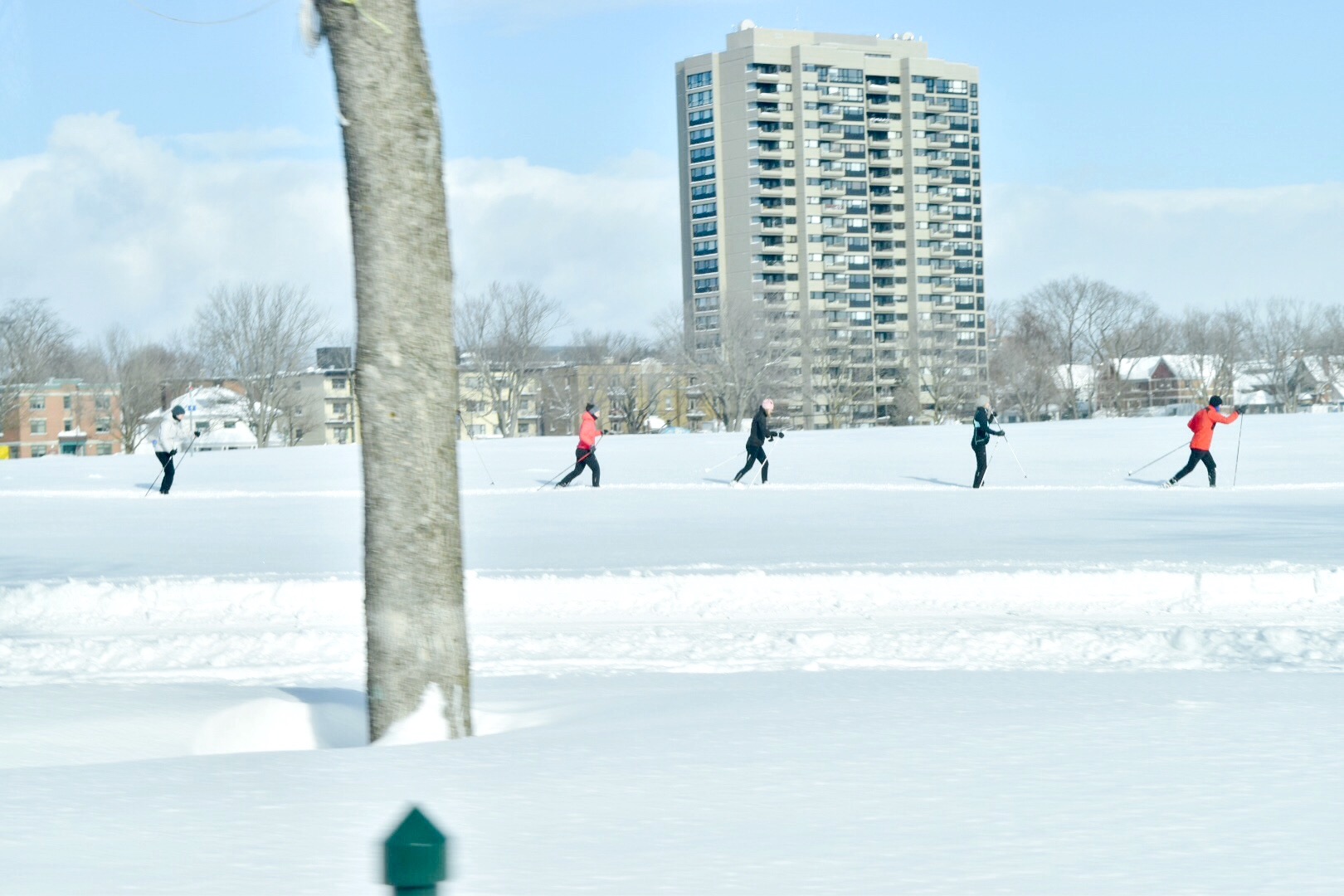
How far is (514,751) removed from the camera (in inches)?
203

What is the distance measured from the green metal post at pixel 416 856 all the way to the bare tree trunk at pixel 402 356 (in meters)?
4.23

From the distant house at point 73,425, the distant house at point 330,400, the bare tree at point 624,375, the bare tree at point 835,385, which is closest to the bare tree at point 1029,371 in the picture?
the bare tree at point 835,385

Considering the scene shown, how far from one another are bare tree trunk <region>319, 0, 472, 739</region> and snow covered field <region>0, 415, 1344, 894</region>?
0.59 m

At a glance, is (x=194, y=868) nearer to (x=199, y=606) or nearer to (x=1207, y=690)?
(x=1207, y=690)

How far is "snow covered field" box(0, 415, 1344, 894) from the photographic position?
361 cm

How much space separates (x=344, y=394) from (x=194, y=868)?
129m

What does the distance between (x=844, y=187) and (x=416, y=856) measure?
15284 cm

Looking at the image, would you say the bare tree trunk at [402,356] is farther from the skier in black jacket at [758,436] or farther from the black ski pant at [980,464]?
the black ski pant at [980,464]

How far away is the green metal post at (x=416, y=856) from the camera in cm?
193

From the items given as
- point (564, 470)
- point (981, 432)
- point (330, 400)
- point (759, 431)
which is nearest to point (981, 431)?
point (981, 432)

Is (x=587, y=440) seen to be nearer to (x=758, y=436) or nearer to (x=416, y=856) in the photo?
(x=758, y=436)

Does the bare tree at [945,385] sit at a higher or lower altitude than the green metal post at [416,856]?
higher

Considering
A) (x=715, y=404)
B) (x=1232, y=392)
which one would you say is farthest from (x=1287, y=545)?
(x=1232, y=392)

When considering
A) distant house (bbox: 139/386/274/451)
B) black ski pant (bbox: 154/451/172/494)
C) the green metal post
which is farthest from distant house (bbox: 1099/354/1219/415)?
the green metal post
